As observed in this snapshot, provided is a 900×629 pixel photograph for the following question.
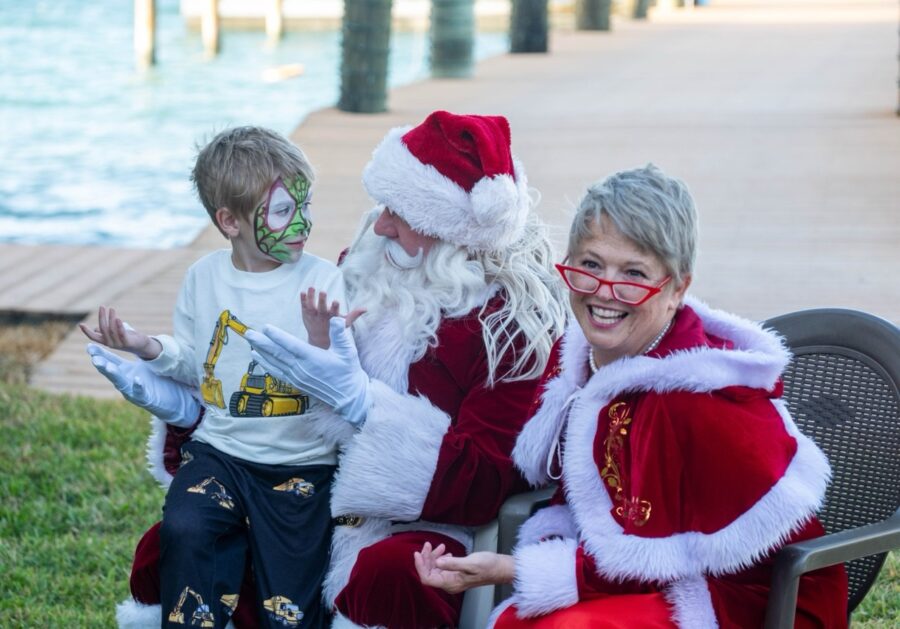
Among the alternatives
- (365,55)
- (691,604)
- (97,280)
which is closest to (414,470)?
(691,604)

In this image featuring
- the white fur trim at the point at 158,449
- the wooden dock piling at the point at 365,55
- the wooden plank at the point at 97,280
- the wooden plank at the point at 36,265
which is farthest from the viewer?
the wooden dock piling at the point at 365,55

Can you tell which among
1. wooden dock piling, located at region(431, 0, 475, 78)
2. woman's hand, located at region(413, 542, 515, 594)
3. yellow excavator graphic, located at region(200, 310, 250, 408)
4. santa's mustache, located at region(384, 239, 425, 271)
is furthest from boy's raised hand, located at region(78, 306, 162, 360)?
wooden dock piling, located at region(431, 0, 475, 78)

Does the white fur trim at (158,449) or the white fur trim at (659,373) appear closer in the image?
the white fur trim at (659,373)

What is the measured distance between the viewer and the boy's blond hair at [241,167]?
286cm

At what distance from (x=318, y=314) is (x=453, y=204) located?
423mm

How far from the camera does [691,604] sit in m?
2.34

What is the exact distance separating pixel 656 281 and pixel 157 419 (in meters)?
1.33

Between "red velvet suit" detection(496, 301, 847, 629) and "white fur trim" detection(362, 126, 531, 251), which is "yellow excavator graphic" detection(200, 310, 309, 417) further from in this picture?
"red velvet suit" detection(496, 301, 847, 629)

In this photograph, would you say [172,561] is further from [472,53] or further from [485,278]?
[472,53]

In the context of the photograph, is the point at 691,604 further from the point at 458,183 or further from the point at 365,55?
the point at 365,55

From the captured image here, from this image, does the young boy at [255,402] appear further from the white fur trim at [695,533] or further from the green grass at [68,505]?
the green grass at [68,505]

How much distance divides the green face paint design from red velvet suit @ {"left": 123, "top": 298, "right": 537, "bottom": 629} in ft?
0.93

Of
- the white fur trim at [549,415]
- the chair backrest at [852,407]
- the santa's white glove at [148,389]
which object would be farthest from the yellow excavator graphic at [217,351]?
the chair backrest at [852,407]

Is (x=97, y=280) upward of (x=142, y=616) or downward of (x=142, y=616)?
downward
